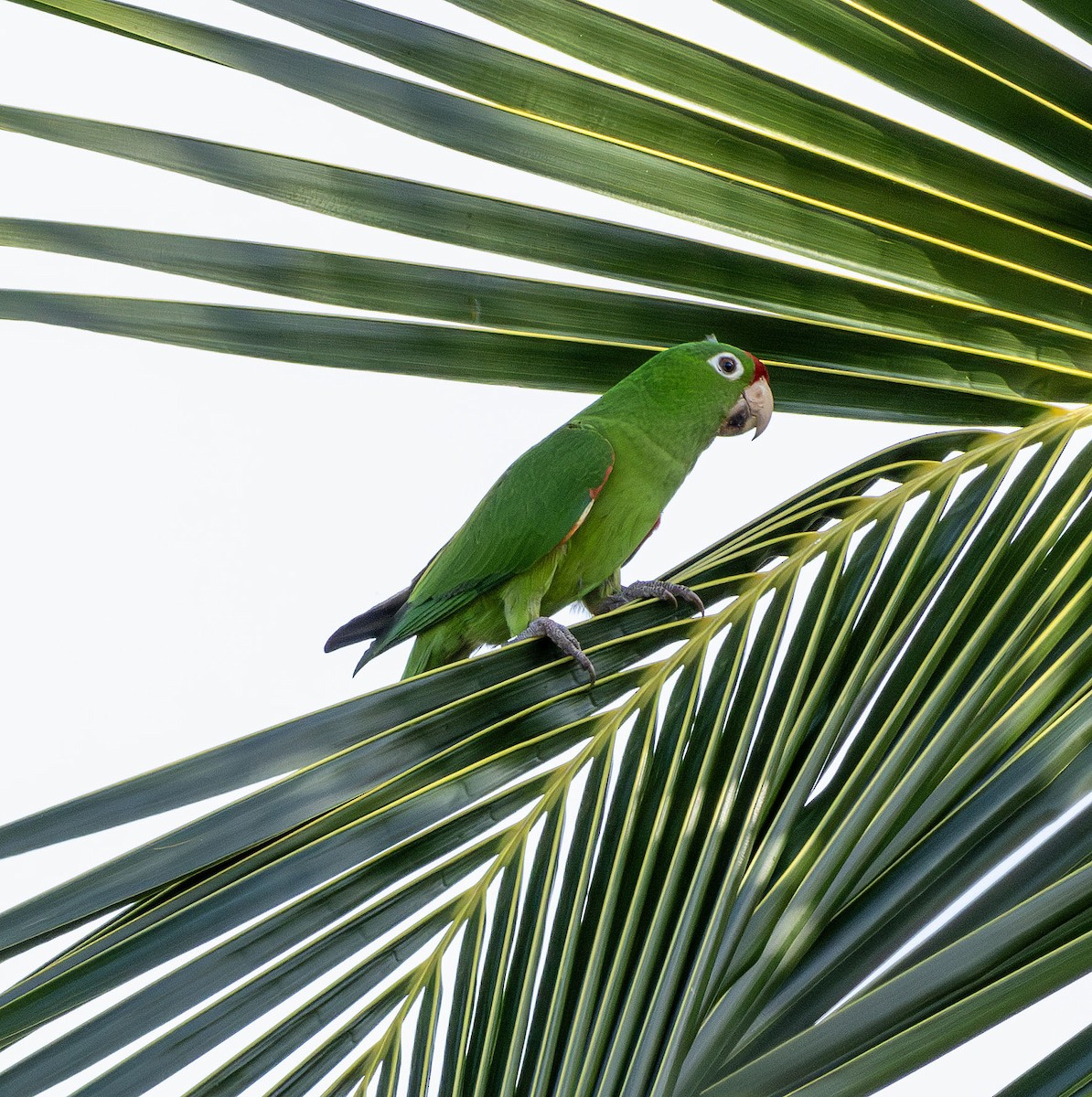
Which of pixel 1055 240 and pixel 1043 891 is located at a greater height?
pixel 1055 240

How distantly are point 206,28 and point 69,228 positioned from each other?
261 mm

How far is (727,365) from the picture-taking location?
2.21 metres

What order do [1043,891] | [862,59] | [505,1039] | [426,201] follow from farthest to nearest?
[426,201] < [862,59] < [505,1039] < [1043,891]

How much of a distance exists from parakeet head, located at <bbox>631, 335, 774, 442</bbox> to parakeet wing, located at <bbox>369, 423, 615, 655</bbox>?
0.80 ft

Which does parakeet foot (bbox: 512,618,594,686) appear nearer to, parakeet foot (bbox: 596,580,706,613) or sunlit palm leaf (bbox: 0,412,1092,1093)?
sunlit palm leaf (bbox: 0,412,1092,1093)

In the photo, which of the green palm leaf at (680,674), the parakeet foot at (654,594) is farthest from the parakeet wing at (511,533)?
the green palm leaf at (680,674)

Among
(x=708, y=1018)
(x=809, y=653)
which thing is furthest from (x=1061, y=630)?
(x=708, y=1018)

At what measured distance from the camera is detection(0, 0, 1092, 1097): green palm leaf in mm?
776

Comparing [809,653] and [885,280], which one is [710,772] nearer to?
[809,653]

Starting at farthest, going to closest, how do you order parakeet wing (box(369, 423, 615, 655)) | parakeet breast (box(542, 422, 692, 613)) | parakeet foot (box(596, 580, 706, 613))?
parakeet breast (box(542, 422, 692, 613)) → parakeet wing (box(369, 423, 615, 655)) → parakeet foot (box(596, 580, 706, 613))

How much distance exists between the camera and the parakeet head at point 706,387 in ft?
7.24

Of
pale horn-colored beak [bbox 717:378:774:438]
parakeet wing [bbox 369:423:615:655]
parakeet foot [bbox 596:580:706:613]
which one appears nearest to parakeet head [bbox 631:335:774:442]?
pale horn-colored beak [bbox 717:378:774:438]

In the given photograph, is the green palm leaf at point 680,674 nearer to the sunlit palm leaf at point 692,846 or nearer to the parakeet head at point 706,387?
the sunlit palm leaf at point 692,846

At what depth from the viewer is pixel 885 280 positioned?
3.94 feet
